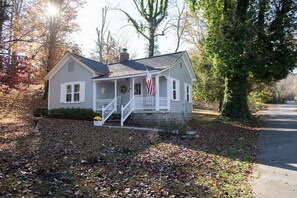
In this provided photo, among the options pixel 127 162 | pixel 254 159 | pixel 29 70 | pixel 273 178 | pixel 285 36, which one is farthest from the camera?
pixel 285 36

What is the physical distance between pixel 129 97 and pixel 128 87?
79 cm

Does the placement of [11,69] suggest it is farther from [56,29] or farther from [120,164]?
[56,29]

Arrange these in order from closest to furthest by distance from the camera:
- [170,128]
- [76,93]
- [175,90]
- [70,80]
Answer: [170,128] < [175,90] < [76,93] < [70,80]

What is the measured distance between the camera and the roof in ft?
55.6

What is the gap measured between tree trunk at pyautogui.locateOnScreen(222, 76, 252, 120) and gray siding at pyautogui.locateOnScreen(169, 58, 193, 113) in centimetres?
339

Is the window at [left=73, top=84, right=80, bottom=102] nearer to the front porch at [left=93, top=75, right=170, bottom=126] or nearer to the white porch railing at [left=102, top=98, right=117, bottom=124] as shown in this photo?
the front porch at [left=93, top=75, right=170, bottom=126]

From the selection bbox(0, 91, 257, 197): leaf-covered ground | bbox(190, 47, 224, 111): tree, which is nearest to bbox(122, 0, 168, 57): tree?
bbox(190, 47, 224, 111): tree

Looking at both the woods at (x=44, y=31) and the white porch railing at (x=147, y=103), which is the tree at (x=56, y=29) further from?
the white porch railing at (x=147, y=103)

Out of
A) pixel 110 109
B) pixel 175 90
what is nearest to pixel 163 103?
pixel 175 90

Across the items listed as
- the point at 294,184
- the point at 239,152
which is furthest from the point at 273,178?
the point at 239,152

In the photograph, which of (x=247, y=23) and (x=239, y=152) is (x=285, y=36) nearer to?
(x=247, y=23)

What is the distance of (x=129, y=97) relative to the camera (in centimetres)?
1819

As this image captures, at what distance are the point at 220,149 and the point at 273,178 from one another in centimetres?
349

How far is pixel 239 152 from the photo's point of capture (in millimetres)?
9180
